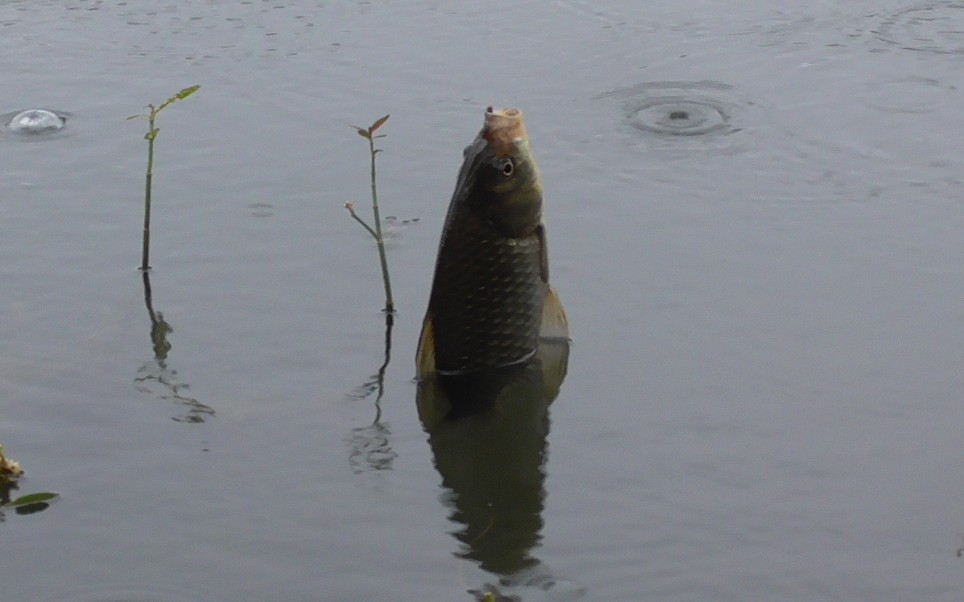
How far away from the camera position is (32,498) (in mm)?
4117

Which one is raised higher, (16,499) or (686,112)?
(686,112)

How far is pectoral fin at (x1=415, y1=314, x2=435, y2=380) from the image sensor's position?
193 inches

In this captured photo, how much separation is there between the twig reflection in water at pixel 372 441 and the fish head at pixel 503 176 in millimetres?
770

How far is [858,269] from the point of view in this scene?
5723 mm

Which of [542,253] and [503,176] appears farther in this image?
[542,253]

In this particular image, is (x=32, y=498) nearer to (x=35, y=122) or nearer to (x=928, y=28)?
(x=35, y=122)

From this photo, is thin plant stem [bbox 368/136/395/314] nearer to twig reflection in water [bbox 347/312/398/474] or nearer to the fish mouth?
twig reflection in water [bbox 347/312/398/474]

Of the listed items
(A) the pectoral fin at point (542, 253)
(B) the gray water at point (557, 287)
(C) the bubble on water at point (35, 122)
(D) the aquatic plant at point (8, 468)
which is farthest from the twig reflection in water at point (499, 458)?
(C) the bubble on water at point (35, 122)

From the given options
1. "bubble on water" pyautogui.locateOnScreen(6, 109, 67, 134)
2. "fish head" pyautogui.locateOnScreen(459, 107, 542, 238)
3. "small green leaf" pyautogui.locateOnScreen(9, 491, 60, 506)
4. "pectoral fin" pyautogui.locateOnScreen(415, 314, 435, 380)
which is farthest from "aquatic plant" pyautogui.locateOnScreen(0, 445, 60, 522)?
"bubble on water" pyautogui.locateOnScreen(6, 109, 67, 134)

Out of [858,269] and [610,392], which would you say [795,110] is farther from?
[610,392]

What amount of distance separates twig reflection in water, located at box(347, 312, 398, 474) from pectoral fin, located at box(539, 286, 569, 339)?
0.66m

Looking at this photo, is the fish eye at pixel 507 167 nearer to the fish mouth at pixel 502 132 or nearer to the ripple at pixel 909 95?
the fish mouth at pixel 502 132

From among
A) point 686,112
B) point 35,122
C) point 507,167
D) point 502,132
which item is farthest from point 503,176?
point 35,122

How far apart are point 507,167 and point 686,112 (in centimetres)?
319
